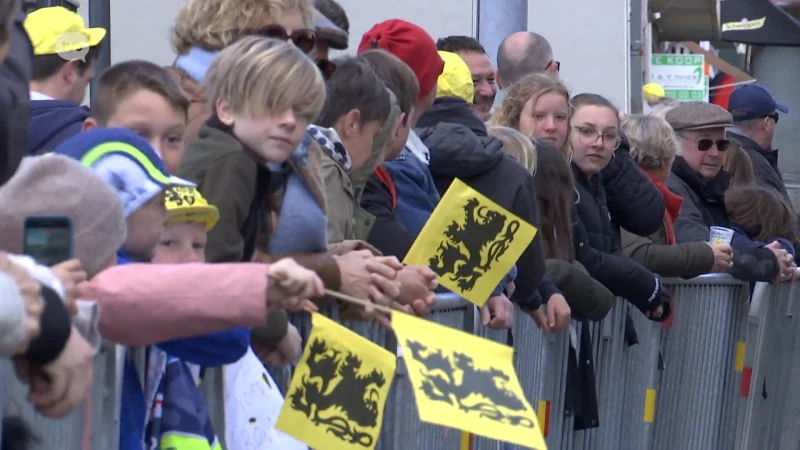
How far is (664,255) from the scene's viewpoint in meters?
7.37

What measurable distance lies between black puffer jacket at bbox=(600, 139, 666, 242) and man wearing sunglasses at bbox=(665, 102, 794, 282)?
1.09 meters

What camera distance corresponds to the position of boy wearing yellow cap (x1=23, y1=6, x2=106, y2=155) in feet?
15.5

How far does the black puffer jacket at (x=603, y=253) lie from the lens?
6590mm

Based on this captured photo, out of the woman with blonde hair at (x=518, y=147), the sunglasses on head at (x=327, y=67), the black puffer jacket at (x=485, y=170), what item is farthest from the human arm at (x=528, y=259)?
the sunglasses on head at (x=327, y=67)

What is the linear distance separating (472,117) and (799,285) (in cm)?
390

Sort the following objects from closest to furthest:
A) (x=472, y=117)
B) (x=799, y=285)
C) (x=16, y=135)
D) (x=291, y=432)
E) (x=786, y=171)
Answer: (x=16, y=135), (x=291, y=432), (x=472, y=117), (x=799, y=285), (x=786, y=171)

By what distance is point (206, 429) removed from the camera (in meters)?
3.36

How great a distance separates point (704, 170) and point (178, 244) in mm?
5452

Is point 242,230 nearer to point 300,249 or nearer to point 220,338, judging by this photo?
point 300,249

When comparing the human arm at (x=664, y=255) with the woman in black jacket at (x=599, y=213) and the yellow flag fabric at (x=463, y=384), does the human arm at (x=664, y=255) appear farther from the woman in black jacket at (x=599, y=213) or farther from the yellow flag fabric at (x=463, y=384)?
the yellow flag fabric at (x=463, y=384)

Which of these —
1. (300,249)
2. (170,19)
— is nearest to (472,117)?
(300,249)

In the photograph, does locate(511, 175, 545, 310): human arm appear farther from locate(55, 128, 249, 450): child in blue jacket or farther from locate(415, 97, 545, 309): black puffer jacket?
locate(55, 128, 249, 450): child in blue jacket

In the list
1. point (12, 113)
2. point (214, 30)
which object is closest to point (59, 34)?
point (214, 30)

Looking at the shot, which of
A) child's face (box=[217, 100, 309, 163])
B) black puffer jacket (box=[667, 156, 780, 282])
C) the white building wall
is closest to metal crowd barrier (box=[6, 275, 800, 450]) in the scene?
black puffer jacket (box=[667, 156, 780, 282])
